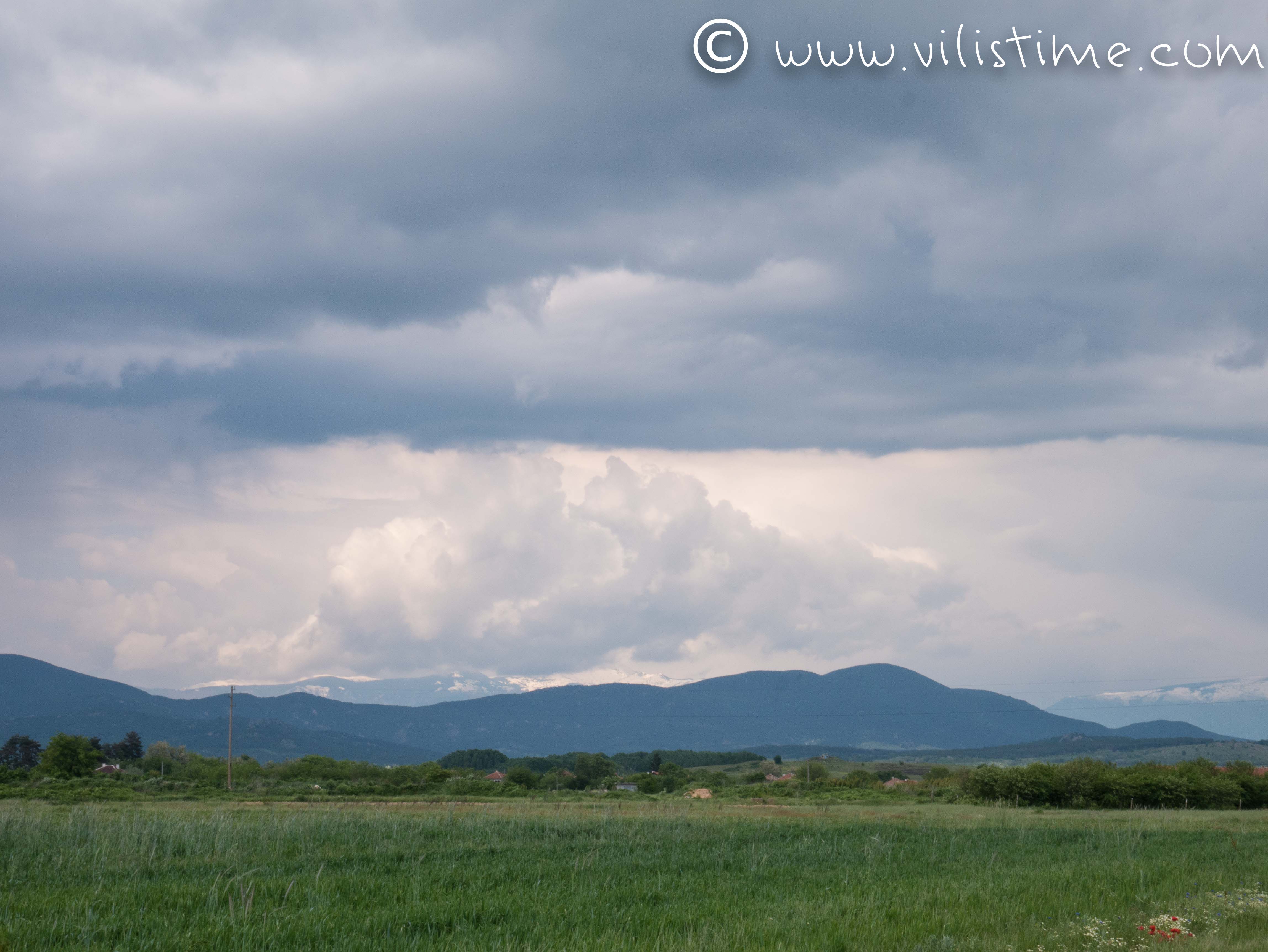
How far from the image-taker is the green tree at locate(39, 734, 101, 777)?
120 meters

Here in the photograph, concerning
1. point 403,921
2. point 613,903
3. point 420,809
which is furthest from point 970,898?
point 420,809

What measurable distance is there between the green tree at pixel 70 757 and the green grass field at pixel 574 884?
103 meters

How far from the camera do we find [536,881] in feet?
61.9

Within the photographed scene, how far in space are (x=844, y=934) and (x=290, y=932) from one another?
7717 millimetres

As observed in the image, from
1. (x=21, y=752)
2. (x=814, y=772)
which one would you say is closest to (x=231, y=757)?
(x=814, y=772)

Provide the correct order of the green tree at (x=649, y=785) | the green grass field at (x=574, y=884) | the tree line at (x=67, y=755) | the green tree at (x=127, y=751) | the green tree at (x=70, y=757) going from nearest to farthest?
the green grass field at (x=574, y=884), the green tree at (x=649, y=785), the tree line at (x=67, y=755), the green tree at (x=70, y=757), the green tree at (x=127, y=751)

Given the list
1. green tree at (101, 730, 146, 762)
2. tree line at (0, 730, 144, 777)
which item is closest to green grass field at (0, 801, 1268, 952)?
tree line at (0, 730, 144, 777)

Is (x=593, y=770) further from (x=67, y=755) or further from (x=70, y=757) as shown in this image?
(x=67, y=755)

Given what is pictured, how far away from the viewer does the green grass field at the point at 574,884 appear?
13367mm

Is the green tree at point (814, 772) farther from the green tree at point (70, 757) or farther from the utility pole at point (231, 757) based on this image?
the green tree at point (70, 757)

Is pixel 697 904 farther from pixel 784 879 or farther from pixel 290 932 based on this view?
pixel 290 932

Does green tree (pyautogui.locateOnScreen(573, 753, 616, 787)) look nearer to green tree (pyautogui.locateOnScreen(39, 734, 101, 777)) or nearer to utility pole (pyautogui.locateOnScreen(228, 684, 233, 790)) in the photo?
utility pole (pyautogui.locateOnScreen(228, 684, 233, 790))

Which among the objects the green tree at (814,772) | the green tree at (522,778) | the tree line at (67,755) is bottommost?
the green tree at (814,772)

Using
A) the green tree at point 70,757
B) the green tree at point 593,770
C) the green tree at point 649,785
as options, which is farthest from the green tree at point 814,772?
the green tree at point 70,757
